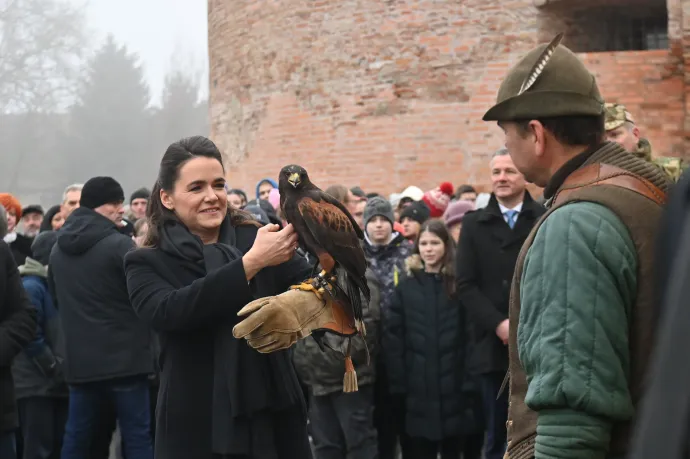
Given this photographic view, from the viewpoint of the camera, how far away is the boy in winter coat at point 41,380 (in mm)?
7723

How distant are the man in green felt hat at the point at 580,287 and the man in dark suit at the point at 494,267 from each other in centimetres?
397

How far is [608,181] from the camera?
9.09 ft

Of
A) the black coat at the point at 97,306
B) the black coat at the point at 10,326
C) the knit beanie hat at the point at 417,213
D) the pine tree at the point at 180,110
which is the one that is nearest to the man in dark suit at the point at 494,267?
the knit beanie hat at the point at 417,213

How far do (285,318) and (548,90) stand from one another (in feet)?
4.12

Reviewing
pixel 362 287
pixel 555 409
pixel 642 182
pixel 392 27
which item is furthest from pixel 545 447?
pixel 392 27

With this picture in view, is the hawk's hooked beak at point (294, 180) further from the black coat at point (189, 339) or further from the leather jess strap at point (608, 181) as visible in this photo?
the leather jess strap at point (608, 181)

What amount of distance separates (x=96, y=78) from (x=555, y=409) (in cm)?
4574

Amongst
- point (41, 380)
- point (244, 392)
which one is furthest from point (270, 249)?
point (41, 380)

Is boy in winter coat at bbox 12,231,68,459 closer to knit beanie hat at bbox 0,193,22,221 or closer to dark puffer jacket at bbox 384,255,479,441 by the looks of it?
knit beanie hat at bbox 0,193,22,221

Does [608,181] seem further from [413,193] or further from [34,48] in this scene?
[34,48]

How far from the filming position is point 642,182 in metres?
2.77

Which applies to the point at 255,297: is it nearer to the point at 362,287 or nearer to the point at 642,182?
the point at 362,287

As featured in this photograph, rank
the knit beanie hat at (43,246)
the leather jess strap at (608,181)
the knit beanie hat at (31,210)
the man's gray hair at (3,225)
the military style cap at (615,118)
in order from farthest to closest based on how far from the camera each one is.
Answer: the knit beanie hat at (31,210) → the knit beanie hat at (43,246) → the man's gray hair at (3,225) → the military style cap at (615,118) → the leather jess strap at (608,181)

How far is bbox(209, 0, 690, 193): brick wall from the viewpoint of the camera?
40.7 feet
